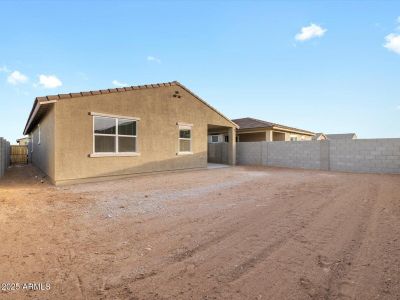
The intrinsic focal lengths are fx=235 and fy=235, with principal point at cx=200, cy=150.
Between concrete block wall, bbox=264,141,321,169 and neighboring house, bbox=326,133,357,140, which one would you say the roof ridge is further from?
neighboring house, bbox=326,133,357,140

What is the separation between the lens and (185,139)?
1527 centimetres

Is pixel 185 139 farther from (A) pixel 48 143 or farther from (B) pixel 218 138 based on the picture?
(B) pixel 218 138

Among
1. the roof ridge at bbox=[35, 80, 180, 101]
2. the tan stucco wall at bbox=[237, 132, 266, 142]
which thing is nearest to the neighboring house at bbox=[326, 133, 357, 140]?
the tan stucco wall at bbox=[237, 132, 266, 142]

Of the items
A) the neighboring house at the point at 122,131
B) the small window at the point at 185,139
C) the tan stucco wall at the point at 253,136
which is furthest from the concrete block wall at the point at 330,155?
the small window at the point at 185,139

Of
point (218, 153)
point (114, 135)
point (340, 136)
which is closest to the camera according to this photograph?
point (114, 135)

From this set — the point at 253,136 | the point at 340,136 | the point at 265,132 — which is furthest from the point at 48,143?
the point at 340,136

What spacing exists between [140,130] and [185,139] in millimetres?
3570

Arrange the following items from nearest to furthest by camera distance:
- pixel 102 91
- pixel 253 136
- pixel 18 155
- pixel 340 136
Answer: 1. pixel 102 91
2. pixel 253 136
3. pixel 18 155
4. pixel 340 136

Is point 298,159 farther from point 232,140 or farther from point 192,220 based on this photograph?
point 192,220

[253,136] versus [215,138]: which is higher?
[253,136]

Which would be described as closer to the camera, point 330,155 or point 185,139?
point 185,139

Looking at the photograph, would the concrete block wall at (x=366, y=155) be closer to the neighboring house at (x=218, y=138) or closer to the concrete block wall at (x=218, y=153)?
the concrete block wall at (x=218, y=153)

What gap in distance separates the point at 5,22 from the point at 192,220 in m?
13.0

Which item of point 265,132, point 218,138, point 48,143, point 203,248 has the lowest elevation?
point 203,248
